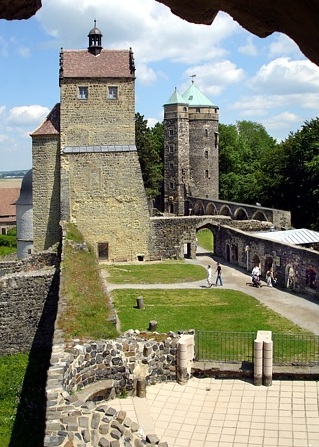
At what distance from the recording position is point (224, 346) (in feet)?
53.3

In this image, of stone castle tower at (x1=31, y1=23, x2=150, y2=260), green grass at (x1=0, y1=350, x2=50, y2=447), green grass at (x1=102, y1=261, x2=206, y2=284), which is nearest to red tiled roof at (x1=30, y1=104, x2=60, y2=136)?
stone castle tower at (x1=31, y1=23, x2=150, y2=260)

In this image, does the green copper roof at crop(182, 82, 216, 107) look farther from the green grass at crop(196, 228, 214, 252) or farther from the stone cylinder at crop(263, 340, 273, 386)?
the stone cylinder at crop(263, 340, 273, 386)

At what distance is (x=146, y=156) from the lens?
56.7 metres

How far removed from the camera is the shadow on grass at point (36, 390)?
Result: 13.2 meters

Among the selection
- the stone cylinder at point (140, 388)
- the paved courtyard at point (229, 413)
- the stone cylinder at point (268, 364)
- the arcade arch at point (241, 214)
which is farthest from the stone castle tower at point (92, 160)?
the stone cylinder at point (140, 388)

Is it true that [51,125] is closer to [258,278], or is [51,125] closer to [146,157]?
[258,278]

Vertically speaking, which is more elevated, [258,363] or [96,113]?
[96,113]

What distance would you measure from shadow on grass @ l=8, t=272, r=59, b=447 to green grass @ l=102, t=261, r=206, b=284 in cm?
703

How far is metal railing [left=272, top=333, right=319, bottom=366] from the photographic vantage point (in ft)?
49.4

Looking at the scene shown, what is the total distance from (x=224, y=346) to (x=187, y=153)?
46257 millimetres

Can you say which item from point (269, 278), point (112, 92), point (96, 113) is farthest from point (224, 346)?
point (112, 92)

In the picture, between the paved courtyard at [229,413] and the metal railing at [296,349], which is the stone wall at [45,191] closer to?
the metal railing at [296,349]

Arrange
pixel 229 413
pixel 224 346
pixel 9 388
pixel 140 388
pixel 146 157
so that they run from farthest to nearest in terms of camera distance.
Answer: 1. pixel 146 157
2. pixel 9 388
3. pixel 224 346
4. pixel 140 388
5. pixel 229 413

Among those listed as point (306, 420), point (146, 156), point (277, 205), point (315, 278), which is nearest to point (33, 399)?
point (306, 420)
